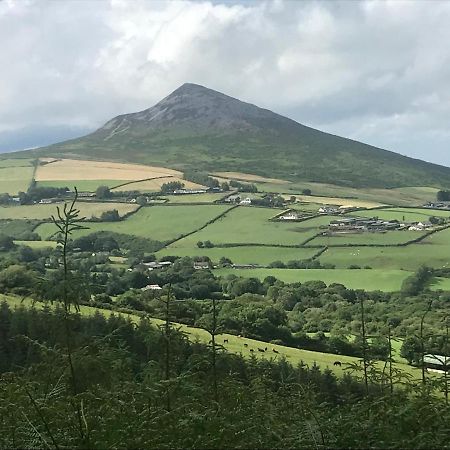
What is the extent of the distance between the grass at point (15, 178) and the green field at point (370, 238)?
6471 centimetres

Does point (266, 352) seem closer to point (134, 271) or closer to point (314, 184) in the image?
point (134, 271)

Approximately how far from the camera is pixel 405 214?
104 m

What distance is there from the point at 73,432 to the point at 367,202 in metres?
122

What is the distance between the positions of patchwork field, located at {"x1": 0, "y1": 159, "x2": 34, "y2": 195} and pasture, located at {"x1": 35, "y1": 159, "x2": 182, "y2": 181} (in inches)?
101

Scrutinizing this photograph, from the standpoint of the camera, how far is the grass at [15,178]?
4820 inches

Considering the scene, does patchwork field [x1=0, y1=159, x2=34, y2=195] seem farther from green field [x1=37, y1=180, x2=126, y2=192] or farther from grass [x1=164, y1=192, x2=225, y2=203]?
grass [x1=164, y1=192, x2=225, y2=203]

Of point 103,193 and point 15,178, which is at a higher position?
point 15,178

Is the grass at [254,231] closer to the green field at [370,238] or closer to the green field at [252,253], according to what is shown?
the green field at [252,253]

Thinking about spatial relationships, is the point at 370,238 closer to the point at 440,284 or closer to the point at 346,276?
the point at 346,276

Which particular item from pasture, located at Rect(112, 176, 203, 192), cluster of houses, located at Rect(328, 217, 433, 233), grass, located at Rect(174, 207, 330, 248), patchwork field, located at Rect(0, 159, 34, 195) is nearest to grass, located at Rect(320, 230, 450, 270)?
grass, located at Rect(174, 207, 330, 248)

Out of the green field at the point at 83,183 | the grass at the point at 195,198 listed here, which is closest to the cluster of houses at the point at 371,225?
the grass at the point at 195,198

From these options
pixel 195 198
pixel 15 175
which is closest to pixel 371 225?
pixel 195 198

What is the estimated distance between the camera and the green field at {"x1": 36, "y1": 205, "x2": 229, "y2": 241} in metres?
91.6

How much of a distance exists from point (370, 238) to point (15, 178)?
82.1m
